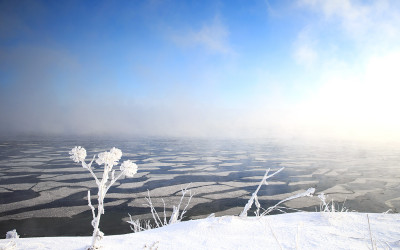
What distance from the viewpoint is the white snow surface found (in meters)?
1.34

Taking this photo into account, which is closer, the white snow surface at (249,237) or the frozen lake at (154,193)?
the white snow surface at (249,237)

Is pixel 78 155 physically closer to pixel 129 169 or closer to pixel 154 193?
pixel 129 169

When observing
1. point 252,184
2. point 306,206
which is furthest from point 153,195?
point 306,206

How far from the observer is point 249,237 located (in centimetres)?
149

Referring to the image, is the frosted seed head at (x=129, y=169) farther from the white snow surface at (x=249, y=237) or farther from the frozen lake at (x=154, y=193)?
the frozen lake at (x=154, y=193)

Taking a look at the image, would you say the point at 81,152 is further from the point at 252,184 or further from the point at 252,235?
the point at 252,184

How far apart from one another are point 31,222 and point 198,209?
269cm

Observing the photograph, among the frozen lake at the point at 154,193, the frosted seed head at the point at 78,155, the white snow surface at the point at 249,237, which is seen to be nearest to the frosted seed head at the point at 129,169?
the frosted seed head at the point at 78,155

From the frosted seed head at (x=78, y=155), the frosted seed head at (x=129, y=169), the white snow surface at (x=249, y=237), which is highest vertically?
the frosted seed head at (x=78, y=155)

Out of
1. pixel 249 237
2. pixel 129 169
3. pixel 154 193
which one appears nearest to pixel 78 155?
pixel 129 169

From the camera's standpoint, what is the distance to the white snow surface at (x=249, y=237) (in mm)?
1339

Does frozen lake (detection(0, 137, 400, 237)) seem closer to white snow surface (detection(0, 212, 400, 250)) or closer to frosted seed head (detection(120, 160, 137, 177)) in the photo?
white snow surface (detection(0, 212, 400, 250))

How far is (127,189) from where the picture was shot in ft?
18.6

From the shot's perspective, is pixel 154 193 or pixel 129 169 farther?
pixel 154 193
